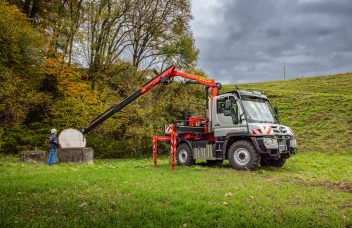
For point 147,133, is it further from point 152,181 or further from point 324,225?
point 324,225

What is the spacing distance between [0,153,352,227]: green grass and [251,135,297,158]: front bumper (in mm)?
3389

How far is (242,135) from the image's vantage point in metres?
15.6

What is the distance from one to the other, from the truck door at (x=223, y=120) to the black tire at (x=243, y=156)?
2.32ft

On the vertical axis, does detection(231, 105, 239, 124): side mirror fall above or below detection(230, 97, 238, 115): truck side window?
below

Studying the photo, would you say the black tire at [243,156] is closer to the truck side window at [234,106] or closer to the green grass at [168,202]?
the truck side window at [234,106]

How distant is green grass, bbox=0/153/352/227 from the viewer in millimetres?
6508

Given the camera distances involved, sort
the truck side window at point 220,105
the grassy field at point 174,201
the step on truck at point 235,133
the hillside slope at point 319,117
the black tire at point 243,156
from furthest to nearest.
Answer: the hillside slope at point 319,117
the truck side window at point 220,105
the step on truck at point 235,133
the black tire at point 243,156
the grassy field at point 174,201

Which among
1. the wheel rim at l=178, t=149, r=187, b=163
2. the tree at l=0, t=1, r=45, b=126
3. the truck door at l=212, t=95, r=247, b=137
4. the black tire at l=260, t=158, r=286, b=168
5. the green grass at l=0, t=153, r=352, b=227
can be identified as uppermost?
the tree at l=0, t=1, r=45, b=126

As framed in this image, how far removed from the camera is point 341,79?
56906 mm

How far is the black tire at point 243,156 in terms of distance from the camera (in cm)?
1504

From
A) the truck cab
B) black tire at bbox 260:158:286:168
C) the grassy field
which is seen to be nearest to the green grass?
the grassy field

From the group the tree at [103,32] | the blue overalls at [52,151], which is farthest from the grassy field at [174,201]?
the tree at [103,32]

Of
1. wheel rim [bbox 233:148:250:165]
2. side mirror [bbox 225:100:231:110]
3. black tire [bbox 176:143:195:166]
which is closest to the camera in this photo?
wheel rim [bbox 233:148:250:165]

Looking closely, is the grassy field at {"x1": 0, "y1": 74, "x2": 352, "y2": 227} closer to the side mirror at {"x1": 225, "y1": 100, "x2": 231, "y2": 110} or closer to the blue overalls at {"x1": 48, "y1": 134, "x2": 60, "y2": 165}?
the side mirror at {"x1": 225, "y1": 100, "x2": 231, "y2": 110}
